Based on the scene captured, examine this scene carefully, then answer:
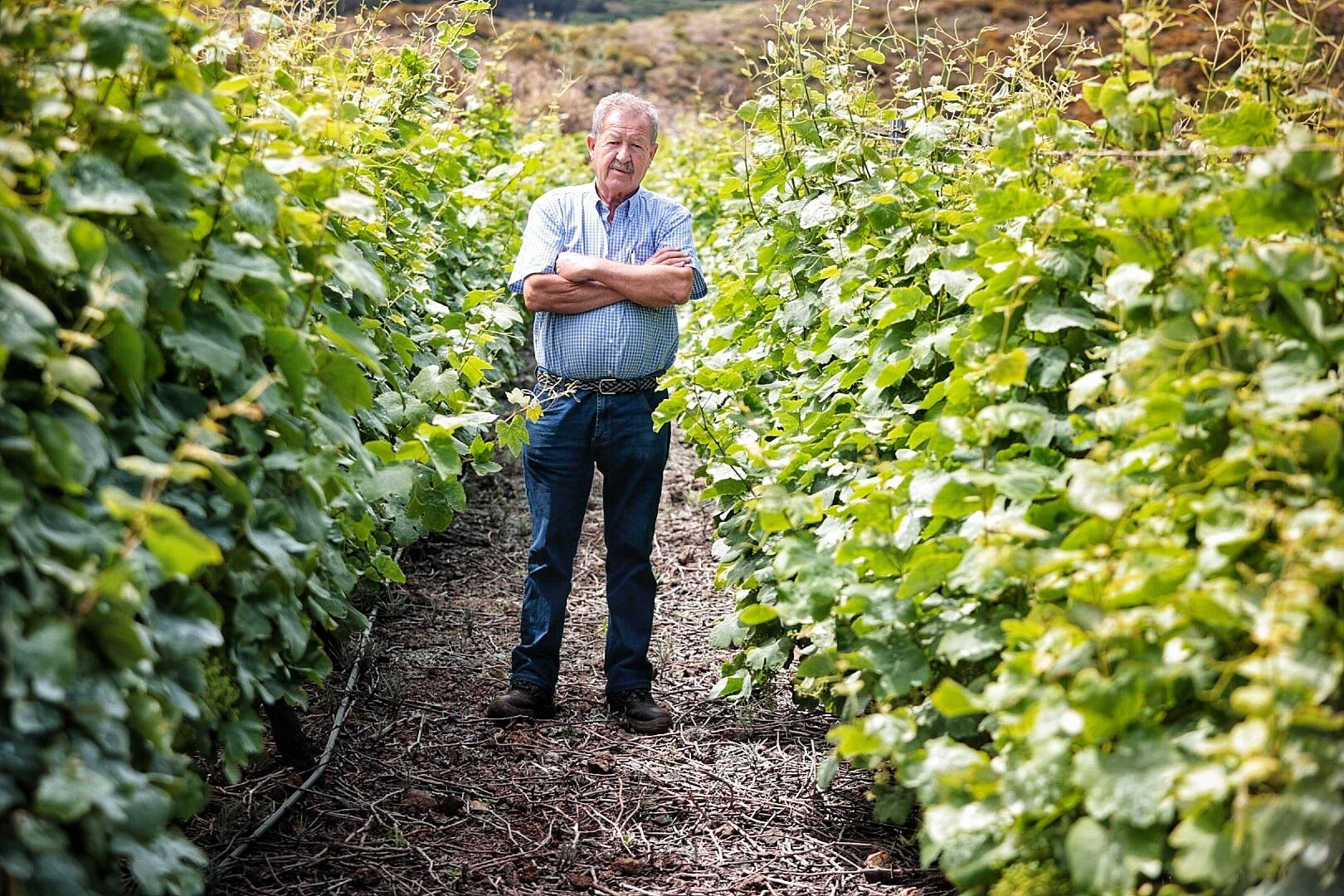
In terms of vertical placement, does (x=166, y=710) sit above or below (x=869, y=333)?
below

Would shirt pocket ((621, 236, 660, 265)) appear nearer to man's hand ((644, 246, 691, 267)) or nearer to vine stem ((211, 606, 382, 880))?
man's hand ((644, 246, 691, 267))

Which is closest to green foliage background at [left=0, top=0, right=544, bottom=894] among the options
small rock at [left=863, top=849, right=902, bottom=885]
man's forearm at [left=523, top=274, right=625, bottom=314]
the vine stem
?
the vine stem

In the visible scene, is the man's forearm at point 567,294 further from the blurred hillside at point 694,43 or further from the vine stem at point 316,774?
the blurred hillside at point 694,43

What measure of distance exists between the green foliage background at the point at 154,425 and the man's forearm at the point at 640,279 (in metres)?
0.95

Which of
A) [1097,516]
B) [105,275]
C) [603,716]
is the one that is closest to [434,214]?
[603,716]

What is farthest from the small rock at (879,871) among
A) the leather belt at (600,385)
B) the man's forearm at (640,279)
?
the man's forearm at (640,279)

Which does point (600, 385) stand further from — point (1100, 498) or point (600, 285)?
point (1100, 498)

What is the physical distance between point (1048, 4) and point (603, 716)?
2961 cm

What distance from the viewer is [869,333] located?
3.20m

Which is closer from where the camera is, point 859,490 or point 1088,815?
point 1088,815

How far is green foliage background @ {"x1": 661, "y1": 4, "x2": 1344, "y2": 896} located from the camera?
160cm

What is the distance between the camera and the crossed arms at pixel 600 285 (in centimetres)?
350

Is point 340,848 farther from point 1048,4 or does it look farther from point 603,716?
point 1048,4

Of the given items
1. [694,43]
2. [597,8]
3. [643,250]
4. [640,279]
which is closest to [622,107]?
[643,250]
